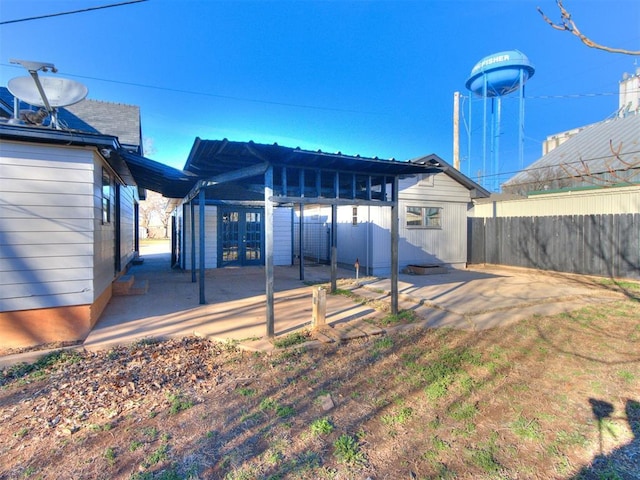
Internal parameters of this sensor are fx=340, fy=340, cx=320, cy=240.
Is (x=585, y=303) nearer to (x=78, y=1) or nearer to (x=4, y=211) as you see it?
(x=4, y=211)

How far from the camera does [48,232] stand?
4535 mm

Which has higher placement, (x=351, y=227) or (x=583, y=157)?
(x=583, y=157)

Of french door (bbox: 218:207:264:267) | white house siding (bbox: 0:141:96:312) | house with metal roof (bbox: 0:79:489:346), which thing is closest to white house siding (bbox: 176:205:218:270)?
french door (bbox: 218:207:264:267)

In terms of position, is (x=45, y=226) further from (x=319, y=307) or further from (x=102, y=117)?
(x=102, y=117)

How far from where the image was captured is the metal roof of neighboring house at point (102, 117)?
806 cm

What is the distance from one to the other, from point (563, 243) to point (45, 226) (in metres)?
12.5

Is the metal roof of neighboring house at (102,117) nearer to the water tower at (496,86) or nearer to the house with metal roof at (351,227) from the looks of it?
the house with metal roof at (351,227)

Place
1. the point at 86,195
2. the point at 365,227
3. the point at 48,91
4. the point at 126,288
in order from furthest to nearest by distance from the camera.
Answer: the point at 365,227 < the point at 126,288 < the point at 48,91 < the point at 86,195

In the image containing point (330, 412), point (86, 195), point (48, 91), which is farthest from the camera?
point (48, 91)

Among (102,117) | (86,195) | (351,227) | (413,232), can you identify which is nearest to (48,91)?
(86,195)

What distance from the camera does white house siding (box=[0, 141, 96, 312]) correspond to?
435cm

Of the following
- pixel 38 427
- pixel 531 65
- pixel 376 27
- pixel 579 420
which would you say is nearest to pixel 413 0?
pixel 376 27

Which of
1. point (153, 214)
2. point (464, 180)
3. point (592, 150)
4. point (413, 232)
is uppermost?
point (592, 150)

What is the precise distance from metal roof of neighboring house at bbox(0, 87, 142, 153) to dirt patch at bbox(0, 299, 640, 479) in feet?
18.8
